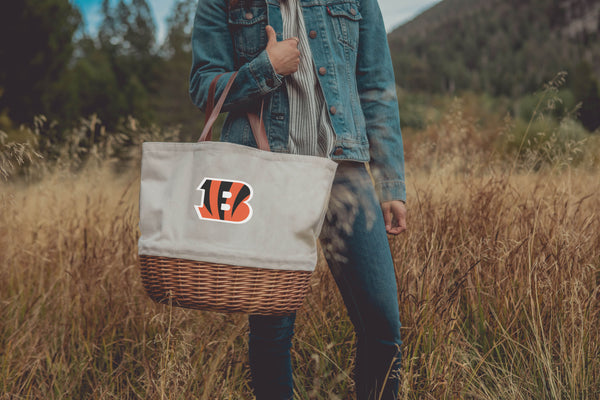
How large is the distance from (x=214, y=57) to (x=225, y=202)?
487mm

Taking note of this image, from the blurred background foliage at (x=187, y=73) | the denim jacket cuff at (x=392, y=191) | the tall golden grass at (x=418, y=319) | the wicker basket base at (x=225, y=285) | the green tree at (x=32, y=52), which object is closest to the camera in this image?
the wicker basket base at (x=225, y=285)

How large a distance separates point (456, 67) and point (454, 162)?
44956mm

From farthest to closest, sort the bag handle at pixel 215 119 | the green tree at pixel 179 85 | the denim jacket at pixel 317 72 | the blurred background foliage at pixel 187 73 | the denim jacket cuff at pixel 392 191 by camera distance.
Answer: the green tree at pixel 179 85
the blurred background foliage at pixel 187 73
the denim jacket cuff at pixel 392 191
the denim jacket at pixel 317 72
the bag handle at pixel 215 119

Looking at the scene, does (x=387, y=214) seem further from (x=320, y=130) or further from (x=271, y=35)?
(x=271, y=35)

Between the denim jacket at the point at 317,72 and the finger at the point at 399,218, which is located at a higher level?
the denim jacket at the point at 317,72

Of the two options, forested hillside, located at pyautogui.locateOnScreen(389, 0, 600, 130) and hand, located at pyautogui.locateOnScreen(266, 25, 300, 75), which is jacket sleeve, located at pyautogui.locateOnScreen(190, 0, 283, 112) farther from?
forested hillside, located at pyautogui.locateOnScreen(389, 0, 600, 130)

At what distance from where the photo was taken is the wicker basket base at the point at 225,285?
110 centimetres

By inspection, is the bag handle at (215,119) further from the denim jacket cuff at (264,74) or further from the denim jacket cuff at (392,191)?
the denim jacket cuff at (392,191)

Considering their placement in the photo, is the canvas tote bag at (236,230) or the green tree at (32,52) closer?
the canvas tote bag at (236,230)

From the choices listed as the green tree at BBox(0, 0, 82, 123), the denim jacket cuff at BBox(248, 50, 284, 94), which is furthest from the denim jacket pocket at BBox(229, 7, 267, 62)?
the green tree at BBox(0, 0, 82, 123)

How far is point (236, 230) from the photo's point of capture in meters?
1.11

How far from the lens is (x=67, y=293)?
2.15 meters

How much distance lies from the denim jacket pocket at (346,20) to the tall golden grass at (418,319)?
0.87m

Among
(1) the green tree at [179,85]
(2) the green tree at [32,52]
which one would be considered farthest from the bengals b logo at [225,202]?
(1) the green tree at [179,85]
